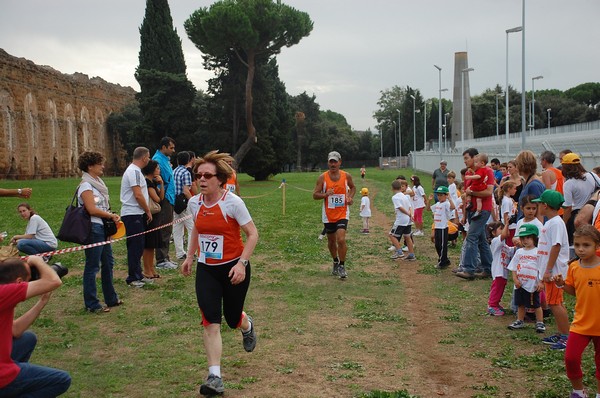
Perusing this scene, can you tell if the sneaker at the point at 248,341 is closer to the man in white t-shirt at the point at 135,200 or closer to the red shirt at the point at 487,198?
the man in white t-shirt at the point at 135,200

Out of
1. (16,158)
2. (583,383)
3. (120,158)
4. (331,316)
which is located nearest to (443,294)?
(331,316)

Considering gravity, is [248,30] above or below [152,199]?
above

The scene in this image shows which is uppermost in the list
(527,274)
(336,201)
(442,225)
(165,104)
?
(165,104)

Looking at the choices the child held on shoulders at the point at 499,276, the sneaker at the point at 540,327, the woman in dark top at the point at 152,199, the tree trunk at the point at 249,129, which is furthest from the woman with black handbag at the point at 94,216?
the tree trunk at the point at 249,129

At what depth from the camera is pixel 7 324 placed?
403 cm

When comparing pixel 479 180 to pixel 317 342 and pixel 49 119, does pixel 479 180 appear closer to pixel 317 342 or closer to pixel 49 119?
pixel 317 342

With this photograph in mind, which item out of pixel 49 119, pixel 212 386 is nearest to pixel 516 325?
pixel 212 386

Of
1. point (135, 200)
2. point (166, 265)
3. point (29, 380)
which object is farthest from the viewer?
point (166, 265)

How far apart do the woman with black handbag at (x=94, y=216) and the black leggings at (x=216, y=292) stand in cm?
295

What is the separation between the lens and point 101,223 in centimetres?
829

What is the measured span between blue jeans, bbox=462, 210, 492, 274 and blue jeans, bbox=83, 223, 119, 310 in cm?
574

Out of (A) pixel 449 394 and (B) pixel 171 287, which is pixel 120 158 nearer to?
(B) pixel 171 287

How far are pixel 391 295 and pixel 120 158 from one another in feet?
230

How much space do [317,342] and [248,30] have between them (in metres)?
39.5
